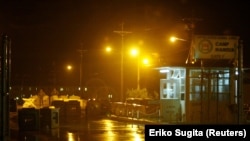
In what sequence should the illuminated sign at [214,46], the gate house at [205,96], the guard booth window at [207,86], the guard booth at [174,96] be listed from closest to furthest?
the illuminated sign at [214,46] < the gate house at [205,96] < the guard booth window at [207,86] < the guard booth at [174,96]

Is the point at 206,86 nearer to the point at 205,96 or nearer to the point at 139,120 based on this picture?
the point at 205,96

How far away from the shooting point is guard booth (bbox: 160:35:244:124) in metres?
29.5

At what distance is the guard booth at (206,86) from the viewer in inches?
1161

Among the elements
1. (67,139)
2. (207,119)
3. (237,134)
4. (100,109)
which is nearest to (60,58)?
(100,109)

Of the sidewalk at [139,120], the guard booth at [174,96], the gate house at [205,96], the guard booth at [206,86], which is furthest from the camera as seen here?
the sidewalk at [139,120]

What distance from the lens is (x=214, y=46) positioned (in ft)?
96.5

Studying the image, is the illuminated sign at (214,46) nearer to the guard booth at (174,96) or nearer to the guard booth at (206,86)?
the guard booth at (206,86)

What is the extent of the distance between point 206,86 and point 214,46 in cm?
268

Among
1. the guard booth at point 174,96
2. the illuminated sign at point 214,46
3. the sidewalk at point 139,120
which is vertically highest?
the illuminated sign at point 214,46

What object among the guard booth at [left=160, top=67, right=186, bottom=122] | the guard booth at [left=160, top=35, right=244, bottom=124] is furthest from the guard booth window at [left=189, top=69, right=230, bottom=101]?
the guard booth at [left=160, top=67, right=186, bottom=122]

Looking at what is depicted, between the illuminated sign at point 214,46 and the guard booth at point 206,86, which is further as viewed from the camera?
the guard booth at point 206,86

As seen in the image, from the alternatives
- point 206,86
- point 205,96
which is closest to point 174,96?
point 205,96

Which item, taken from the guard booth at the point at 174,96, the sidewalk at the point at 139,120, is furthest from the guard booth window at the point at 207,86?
→ the sidewalk at the point at 139,120

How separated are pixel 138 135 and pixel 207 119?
6659 mm
